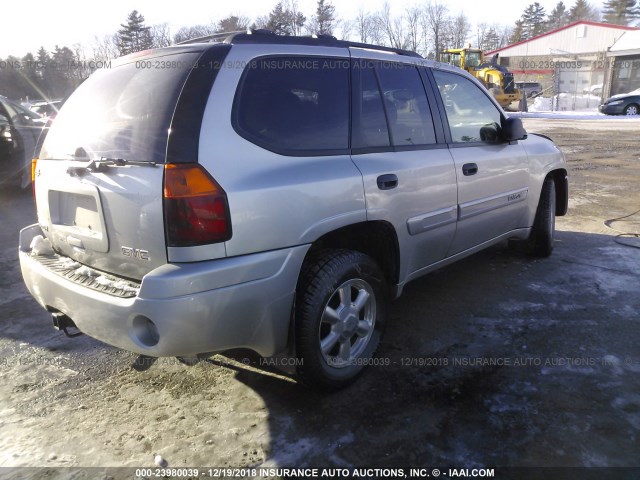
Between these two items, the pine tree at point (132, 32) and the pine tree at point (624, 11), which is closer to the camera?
the pine tree at point (132, 32)

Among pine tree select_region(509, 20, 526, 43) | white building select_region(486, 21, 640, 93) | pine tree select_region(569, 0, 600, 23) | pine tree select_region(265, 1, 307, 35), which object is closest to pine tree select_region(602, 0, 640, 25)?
pine tree select_region(569, 0, 600, 23)

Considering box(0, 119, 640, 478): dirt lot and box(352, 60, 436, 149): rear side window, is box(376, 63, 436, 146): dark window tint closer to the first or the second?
box(352, 60, 436, 149): rear side window

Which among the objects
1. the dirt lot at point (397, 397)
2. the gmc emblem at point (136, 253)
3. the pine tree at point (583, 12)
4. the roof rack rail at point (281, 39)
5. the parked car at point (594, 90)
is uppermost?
the pine tree at point (583, 12)

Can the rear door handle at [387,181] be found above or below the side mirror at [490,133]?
below

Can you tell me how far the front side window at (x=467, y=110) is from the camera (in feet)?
12.2

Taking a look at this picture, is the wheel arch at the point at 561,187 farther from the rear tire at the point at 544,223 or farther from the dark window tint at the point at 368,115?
the dark window tint at the point at 368,115

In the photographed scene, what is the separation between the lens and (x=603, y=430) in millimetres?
2492

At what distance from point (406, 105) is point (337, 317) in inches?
60.2

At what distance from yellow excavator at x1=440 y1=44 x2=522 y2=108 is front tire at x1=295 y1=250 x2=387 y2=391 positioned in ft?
89.2

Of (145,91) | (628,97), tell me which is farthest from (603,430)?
(628,97)

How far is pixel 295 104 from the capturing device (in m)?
2.65

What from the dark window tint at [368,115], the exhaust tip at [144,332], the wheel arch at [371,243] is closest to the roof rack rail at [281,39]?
the dark window tint at [368,115]

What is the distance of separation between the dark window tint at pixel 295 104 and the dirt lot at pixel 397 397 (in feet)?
4.72

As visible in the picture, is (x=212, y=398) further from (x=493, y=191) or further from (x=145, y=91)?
(x=493, y=191)
